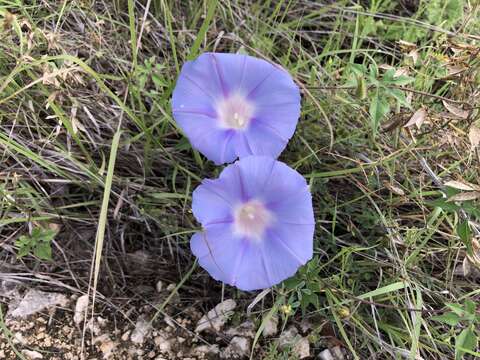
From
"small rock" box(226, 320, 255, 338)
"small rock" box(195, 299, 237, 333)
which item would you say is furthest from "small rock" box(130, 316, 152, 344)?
"small rock" box(226, 320, 255, 338)

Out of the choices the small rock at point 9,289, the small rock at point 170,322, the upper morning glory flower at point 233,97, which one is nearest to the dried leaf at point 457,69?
the upper morning glory flower at point 233,97

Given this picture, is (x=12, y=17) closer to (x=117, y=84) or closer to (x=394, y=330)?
(x=117, y=84)

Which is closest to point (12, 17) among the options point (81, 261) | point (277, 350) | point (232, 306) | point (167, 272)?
point (81, 261)

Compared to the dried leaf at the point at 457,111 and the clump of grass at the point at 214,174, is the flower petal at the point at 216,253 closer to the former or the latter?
the clump of grass at the point at 214,174

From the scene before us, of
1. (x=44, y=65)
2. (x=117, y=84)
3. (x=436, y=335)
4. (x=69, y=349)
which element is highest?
(x=44, y=65)

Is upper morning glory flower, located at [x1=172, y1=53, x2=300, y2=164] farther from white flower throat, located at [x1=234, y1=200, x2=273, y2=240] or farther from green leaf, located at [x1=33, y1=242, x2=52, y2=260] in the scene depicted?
green leaf, located at [x1=33, y1=242, x2=52, y2=260]

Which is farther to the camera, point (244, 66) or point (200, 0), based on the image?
point (200, 0)

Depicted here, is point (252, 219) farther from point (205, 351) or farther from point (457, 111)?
point (457, 111)

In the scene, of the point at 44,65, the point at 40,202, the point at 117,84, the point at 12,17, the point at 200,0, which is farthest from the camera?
the point at 200,0
